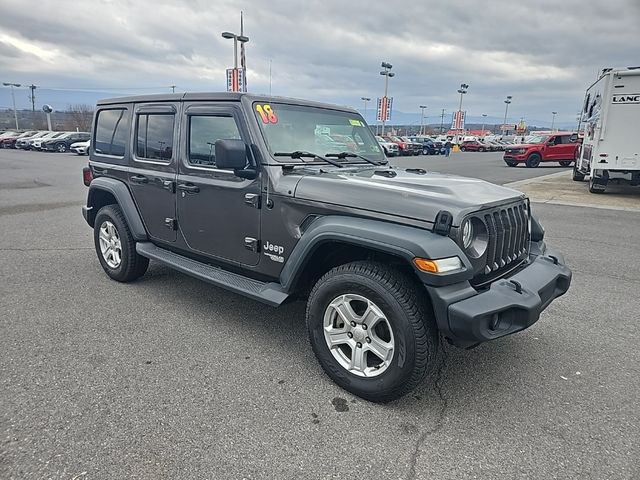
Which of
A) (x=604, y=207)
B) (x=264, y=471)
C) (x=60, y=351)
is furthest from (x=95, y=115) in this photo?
(x=604, y=207)

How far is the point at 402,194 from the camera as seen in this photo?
275cm

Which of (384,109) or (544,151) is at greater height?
(384,109)

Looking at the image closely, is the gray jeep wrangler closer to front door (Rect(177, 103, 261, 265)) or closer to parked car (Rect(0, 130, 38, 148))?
front door (Rect(177, 103, 261, 265))

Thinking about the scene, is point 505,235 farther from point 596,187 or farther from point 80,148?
point 80,148

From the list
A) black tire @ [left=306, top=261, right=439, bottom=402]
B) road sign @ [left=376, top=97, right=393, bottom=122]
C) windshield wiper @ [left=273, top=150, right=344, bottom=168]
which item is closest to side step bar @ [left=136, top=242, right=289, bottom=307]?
black tire @ [left=306, top=261, right=439, bottom=402]

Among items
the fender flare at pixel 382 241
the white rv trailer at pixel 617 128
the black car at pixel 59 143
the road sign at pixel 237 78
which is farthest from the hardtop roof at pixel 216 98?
the black car at pixel 59 143

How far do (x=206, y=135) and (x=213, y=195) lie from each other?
542 mm

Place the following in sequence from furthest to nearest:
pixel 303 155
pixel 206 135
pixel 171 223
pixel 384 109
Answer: pixel 384 109, pixel 171 223, pixel 206 135, pixel 303 155

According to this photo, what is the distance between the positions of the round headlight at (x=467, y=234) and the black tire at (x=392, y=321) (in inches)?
15.3

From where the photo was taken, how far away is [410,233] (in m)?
2.62

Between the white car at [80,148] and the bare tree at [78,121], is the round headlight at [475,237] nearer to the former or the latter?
the white car at [80,148]

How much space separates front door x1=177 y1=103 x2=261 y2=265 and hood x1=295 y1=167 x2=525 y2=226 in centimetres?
57

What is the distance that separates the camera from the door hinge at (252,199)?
3.37m

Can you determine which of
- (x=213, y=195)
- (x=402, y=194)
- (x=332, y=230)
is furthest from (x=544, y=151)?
(x=332, y=230)
